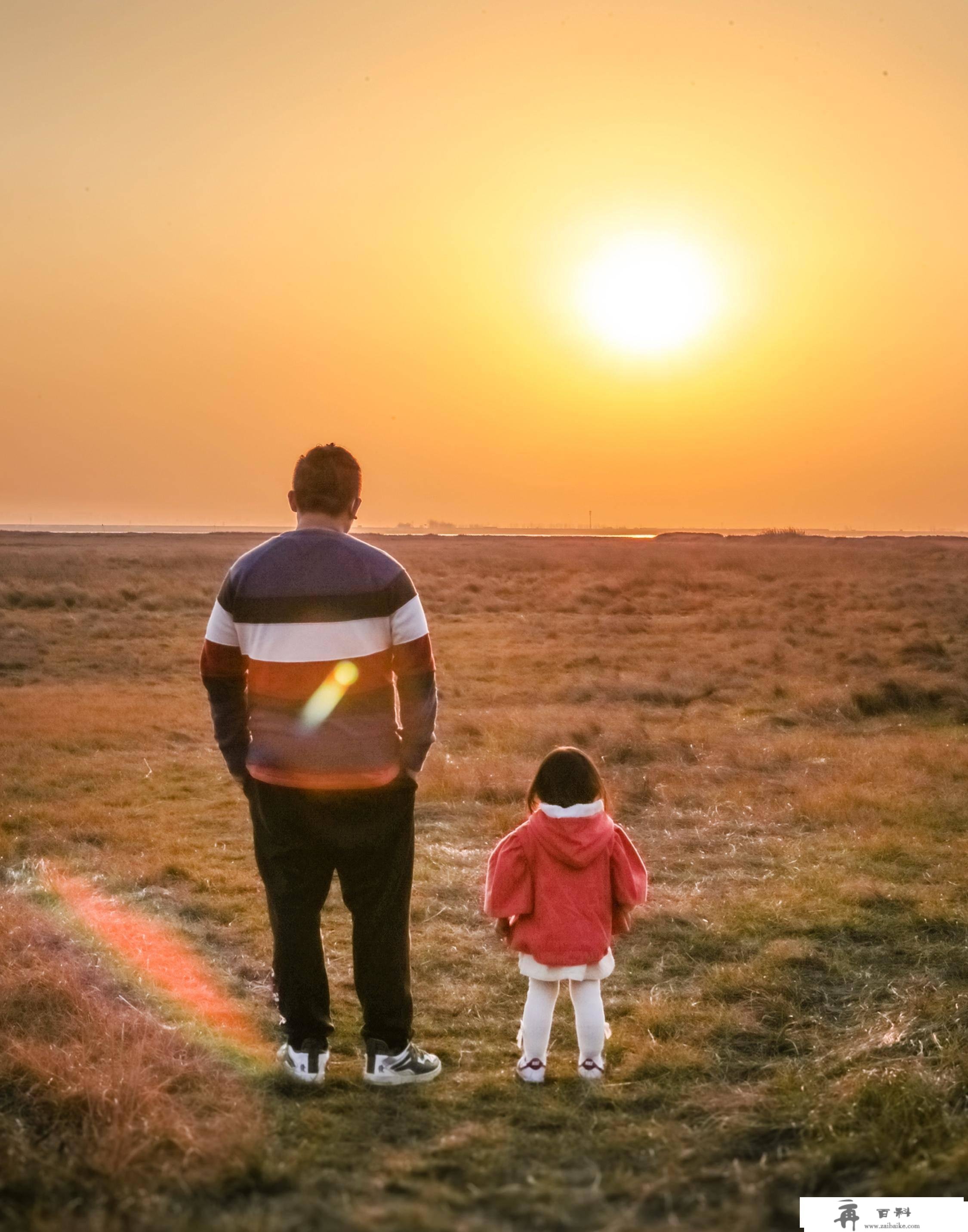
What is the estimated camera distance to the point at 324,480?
3.77m

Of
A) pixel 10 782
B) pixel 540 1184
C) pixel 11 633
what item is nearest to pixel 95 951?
pixel 540 1184

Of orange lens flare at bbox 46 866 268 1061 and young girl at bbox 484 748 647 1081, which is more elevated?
young girl at bbox 484 748 647 1081

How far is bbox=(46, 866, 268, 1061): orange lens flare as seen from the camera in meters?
4.52

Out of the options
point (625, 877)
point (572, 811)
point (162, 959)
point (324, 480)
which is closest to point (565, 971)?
point (625, 877)

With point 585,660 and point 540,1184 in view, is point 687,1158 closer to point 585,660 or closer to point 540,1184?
point 540,1184

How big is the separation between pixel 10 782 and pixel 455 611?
2323cm

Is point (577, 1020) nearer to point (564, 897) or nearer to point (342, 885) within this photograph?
point (564, 897)

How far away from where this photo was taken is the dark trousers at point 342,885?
12.3ft

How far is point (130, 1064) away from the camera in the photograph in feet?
12.0

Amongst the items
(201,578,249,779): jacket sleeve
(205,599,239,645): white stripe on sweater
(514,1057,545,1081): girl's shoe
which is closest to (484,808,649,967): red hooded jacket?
(514,1057,545,1081): girl's shoe

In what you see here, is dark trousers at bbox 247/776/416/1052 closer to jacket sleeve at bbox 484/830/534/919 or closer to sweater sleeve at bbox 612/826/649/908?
jacket sleeve at bbox 484/830/534/919

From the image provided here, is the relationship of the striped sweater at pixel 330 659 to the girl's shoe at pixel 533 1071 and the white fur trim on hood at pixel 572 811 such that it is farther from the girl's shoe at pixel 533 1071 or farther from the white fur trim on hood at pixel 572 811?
the girl's shoe at pixel 533 1071

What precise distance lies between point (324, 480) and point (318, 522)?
15cm

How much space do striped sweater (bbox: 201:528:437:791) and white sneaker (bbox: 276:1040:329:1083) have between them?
97cm
